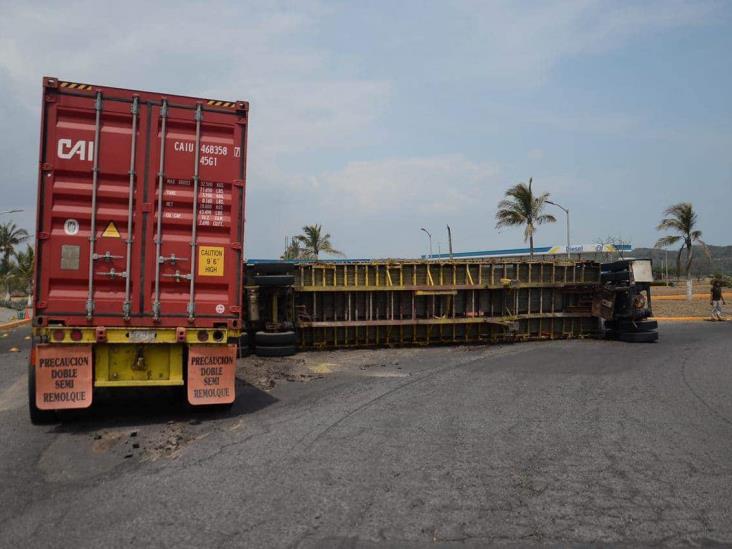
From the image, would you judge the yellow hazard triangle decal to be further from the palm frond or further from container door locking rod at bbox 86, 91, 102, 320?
the palm frond

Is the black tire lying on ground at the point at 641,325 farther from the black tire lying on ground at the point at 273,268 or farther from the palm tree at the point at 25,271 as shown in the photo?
the palm tree at the point at 25,271

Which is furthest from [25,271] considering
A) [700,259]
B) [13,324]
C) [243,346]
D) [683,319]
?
[700,259]

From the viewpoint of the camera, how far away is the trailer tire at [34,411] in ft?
21.8

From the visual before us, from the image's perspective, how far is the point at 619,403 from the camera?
7.75 m

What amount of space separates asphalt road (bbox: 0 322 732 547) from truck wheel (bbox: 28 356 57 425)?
214mm

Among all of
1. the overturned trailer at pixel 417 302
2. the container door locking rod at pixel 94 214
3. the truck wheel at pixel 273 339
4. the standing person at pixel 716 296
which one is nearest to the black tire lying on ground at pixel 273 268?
the overturned trailer at pixel 417 302

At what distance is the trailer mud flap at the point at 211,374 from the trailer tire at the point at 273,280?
5.64 metres

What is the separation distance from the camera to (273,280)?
507 inches

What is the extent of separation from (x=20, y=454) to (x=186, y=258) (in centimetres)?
280

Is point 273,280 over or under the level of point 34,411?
over

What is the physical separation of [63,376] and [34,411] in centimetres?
57

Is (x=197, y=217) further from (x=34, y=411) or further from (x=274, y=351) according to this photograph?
(x=274, y=351)

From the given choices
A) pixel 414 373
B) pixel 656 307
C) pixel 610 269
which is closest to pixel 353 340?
pixel 414 373

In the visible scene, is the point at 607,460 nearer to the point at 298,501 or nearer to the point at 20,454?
the point at 298,501
